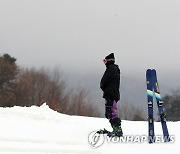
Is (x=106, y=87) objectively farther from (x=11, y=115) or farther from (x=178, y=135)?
(x=11, y=115)

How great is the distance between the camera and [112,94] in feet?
28.4

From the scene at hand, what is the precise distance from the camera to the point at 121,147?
7.46 metres

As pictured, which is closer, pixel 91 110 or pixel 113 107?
pixel 113 107

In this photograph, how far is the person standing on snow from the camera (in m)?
8.65

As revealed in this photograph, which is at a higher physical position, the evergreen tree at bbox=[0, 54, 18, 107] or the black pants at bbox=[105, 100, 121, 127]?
the evergreen tree at bbox=[0, 54, 18, 107]

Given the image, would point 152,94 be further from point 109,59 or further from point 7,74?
point 7,74

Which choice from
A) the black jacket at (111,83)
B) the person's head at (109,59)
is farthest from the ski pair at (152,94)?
the person's head at (109,59)

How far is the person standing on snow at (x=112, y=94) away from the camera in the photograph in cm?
865

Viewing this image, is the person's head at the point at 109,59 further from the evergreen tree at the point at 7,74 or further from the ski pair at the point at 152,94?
the evergreen tree at the point at 7,74

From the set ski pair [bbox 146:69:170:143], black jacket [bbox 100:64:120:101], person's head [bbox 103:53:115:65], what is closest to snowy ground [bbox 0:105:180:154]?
ski pair [bbox 146:69:170:143]

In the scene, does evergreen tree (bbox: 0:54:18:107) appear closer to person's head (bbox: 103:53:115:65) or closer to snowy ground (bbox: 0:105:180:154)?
snowy ground (bbox: 0:105:180:154)

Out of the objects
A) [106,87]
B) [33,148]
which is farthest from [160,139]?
[33,148]

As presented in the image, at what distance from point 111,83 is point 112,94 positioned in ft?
0.86

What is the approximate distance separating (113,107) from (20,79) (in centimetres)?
5445
